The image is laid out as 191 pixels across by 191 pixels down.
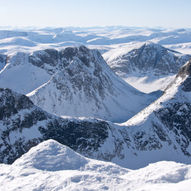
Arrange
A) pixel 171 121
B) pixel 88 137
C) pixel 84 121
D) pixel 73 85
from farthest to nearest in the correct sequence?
pixel 73 85, pixel 171 121, pixel 84 121, pixel 88 137

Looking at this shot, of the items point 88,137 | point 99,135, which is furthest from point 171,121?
point 88,137

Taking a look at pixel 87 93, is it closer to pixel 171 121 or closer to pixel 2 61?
pixel 171 121

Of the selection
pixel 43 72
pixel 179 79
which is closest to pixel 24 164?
pixel 179 79

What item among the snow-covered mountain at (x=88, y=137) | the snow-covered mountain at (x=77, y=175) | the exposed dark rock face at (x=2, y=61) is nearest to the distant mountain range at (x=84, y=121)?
the snow-covered mountain at (x=88, y=137)

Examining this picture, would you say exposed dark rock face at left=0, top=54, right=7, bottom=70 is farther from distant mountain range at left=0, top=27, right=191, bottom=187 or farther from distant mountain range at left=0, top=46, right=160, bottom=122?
distant mountain range at left=0, top=46, right=160, bottom=122

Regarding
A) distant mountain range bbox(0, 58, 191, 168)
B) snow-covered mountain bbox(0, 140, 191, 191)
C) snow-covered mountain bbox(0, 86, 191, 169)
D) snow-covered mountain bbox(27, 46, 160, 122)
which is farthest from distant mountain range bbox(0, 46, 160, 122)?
snow-covered mountain bbox(0, 140, 191, 191)

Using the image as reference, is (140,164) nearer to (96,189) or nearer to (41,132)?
(41,132)
